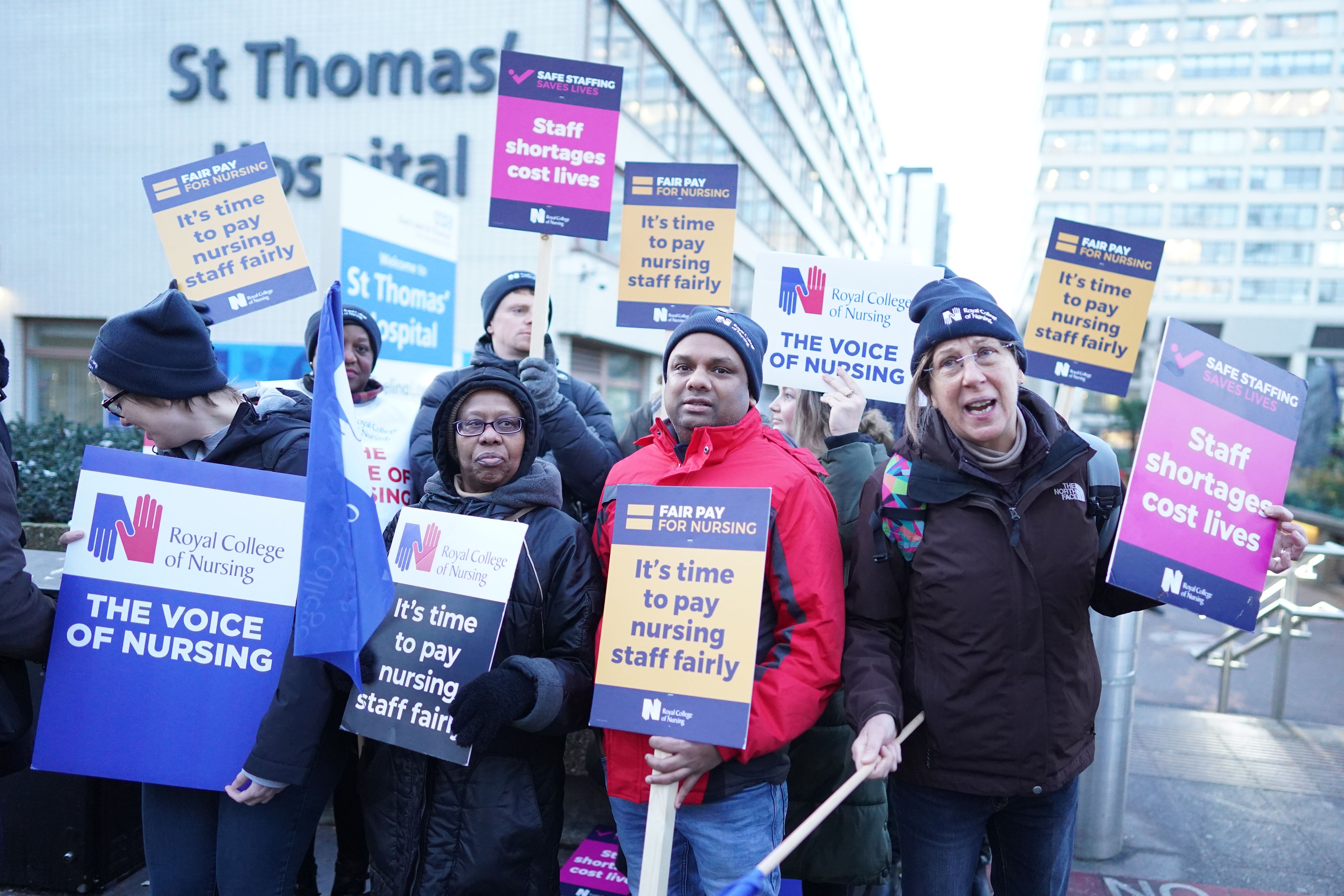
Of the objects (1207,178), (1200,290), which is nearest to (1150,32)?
(1207,178)

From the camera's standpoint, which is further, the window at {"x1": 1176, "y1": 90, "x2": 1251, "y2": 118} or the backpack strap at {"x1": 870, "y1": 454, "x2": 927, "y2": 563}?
the window at {"x1": 1176, "y1": 90, "x2": 1251, "y2": 118}

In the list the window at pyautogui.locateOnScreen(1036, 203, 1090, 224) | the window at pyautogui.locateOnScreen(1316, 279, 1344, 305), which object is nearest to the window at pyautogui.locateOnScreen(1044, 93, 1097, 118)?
the window at pyautogui.locateOnScreen(1036, 203, 1090, 224)

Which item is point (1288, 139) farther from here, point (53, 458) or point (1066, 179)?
point (53, 458)

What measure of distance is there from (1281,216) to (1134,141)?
1228 centimetres

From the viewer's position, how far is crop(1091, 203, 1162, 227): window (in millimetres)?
64375

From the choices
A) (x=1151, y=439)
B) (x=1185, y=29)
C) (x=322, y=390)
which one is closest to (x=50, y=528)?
(x=322, y=390)

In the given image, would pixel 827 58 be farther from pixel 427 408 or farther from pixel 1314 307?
pixel 1314 307

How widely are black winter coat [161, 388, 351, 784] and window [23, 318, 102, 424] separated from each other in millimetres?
15130

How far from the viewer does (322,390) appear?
2.02m

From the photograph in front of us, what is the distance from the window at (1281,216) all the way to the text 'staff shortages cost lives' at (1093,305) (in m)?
74.5

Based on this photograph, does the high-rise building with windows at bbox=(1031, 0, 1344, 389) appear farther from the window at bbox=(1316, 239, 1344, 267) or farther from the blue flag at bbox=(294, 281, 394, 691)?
the blue flag at bbox=(294, 281, 394, 691)

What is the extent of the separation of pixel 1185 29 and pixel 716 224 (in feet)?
257

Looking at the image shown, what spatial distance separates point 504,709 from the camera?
79.8 inches

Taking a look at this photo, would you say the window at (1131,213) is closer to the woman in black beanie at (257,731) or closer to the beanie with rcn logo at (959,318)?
the beanie with rcn logo at (959,318)
